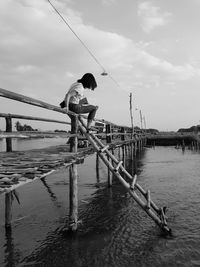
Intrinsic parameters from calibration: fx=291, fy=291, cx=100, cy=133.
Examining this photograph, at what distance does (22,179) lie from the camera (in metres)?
4.16

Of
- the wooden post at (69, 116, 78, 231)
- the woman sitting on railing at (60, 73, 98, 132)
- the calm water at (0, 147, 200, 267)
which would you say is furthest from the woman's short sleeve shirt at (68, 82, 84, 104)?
the calm water at (0, 147, 200, 267)

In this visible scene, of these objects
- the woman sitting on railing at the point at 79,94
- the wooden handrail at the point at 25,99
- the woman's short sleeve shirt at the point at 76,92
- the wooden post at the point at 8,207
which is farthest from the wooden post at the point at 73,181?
the wooden post at the point at 8,207

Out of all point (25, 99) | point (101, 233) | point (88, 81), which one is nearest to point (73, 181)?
point (101, 233)

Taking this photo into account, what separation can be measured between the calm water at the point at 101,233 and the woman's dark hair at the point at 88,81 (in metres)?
3.90

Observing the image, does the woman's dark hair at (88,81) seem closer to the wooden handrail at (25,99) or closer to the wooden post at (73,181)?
the wooden post at (73,181)

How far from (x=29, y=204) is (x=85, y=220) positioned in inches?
124

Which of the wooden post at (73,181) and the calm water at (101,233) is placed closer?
the calm water at (101,233)

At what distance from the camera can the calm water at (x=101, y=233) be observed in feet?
21.1

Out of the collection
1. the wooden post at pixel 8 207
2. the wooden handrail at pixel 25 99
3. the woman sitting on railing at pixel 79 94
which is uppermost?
the woman sitting on railing at pixel 79 94

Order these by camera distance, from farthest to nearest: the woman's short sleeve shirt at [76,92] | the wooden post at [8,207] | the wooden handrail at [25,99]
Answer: the wooden post at [8,207]
the woman's short sleeve shirt at [76,92]
the wooden handrail at [25,99]

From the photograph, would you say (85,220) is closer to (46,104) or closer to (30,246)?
(30,246)

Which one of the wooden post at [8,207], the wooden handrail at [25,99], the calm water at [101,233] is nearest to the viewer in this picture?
the wooden handrail at [25,99]

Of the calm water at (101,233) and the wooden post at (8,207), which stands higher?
the wooden post at (8,207)

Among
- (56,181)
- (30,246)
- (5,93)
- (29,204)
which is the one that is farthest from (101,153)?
(56,181)
